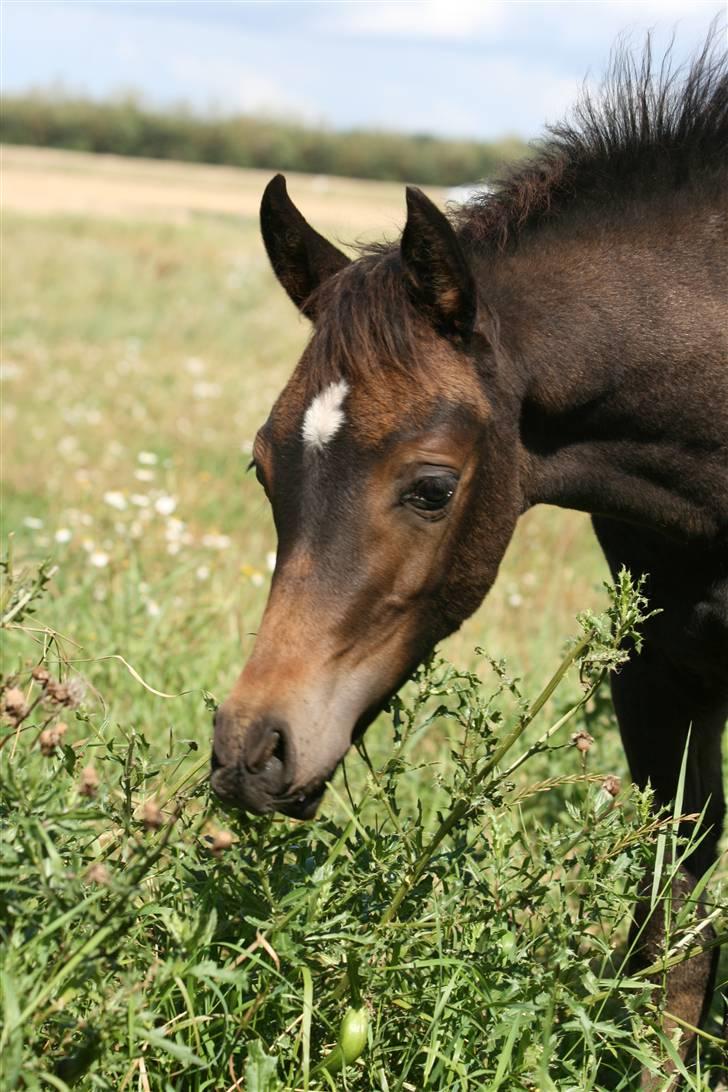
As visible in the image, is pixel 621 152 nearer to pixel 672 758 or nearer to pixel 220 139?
pixel 672 758

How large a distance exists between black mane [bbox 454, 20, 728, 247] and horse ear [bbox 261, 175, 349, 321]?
370mm

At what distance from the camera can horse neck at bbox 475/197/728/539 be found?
3078mm

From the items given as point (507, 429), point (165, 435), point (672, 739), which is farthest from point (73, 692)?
point (165, 435)

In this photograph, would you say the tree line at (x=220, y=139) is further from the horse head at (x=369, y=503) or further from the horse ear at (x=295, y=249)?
the horse head at (x=369, y=503)

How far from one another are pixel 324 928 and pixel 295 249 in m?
1.73

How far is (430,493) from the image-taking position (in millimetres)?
2785

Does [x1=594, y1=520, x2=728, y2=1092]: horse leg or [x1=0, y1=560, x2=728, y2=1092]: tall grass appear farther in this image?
[x1=594, y1=520, x2=728, y2=1092]: horse leg

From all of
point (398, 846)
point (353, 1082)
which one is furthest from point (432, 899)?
point (353, 1082)

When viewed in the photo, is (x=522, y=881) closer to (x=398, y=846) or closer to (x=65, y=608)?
(x=398, y=846)

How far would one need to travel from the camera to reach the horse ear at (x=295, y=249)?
3.20 metres

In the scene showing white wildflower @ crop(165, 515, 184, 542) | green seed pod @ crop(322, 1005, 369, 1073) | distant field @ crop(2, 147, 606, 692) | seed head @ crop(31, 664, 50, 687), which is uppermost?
seed head @ crop(31, 664, 50, 687)

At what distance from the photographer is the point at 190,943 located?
7.78 ft

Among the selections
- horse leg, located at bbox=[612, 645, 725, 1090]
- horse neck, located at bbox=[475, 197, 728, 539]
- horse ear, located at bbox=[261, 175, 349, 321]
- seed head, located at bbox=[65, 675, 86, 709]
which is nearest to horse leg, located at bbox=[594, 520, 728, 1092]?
horse leg, located at bbox=[612, 645, 725, 1090]

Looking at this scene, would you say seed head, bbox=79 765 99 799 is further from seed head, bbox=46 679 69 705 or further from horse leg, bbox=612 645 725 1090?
horse leg, bbox=612 645 725 1090
